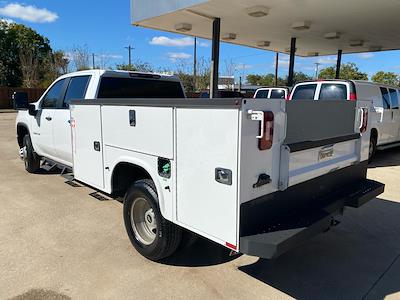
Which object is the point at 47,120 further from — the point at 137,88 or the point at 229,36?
the point at 229,36

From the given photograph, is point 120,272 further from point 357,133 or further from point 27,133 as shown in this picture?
point 27,133

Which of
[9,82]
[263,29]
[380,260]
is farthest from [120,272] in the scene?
[9,82]

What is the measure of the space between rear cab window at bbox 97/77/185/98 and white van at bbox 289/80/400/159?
4.25 m

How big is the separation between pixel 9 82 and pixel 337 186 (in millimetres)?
45997

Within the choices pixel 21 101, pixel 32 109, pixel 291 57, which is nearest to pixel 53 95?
pixel 32 109

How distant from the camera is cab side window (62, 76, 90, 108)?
5.45m

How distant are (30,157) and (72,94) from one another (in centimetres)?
252

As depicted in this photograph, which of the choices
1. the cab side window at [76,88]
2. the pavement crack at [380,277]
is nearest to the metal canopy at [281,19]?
the cab side window at [76,88]

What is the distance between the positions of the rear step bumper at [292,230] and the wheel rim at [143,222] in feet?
4.72

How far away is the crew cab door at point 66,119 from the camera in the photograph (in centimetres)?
554

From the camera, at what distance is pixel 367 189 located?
3.90 meters

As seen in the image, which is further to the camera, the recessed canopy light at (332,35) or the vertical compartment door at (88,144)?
the recessed canopy light at (332,35)

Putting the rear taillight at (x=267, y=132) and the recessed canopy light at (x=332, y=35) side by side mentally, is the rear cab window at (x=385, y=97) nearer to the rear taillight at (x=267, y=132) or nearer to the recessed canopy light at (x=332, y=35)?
the recessed canopy light at (x=332, y=35)

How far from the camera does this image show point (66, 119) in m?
5.63
